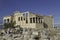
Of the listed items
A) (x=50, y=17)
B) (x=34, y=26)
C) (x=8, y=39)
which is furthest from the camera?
(x=50, y=17)

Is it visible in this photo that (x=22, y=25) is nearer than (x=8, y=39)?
No

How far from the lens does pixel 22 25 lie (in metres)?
39.2

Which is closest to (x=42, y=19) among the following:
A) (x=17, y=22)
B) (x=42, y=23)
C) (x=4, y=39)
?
(x=42, y=23)

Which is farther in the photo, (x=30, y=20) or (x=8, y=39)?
(x=30, y=20)

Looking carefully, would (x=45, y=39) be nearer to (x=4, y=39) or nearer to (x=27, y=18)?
(x=4, y=39)

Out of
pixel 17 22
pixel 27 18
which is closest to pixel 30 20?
pixel 27 18

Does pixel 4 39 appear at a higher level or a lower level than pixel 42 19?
lower

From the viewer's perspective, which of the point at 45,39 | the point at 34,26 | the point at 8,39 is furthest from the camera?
the point at 34,26

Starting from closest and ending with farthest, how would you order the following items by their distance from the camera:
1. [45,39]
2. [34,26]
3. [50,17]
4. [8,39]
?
[45,39] < [8,39] < [34,26] < [50,17]

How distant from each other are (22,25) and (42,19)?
526 centimetres

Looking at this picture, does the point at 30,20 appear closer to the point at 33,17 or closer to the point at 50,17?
the point at 33,17

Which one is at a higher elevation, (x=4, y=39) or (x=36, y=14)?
(x=36, y=14)

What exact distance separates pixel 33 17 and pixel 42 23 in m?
2.88

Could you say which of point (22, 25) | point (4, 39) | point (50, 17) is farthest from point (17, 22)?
point (4, 39)
